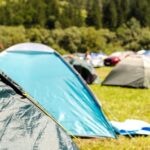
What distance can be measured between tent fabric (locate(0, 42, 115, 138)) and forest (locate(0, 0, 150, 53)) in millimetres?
38317

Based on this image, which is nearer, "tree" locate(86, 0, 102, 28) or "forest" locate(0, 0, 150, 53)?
"forest" locate(0, 0, 150, 53)

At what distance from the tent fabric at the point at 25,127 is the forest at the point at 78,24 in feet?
136

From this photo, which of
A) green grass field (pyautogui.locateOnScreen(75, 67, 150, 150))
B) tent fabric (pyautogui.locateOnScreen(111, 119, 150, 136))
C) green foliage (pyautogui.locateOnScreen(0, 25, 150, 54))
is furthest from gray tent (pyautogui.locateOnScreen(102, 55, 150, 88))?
green foliage (pyautogui.locateOnScreen(0, 25, 150, 54))

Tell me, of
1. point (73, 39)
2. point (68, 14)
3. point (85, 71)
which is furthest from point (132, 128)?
point (68, 14)

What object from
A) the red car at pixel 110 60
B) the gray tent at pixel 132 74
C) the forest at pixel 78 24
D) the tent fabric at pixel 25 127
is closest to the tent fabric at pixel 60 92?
the tent fabric at pixel 25 127

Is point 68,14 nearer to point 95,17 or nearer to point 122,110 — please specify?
point 95,17

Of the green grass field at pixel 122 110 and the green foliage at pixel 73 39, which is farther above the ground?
the green grass field at pixel 122 110

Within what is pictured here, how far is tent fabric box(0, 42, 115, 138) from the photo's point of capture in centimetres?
755

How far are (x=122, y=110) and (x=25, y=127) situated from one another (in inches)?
215

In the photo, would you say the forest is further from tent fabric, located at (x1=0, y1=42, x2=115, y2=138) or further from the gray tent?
tent fabric, located at (x1=0, y1=42, x2=115, y2=138)

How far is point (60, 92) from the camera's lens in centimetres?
797

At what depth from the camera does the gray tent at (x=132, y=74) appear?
1502 cm

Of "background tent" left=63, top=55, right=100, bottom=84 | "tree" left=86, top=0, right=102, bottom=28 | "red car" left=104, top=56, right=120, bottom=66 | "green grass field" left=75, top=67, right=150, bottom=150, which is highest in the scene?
"green grass field" left=75, top=67, right=150, bottom=150

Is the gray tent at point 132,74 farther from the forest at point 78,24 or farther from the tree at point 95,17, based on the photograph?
the tree at point 95,17
